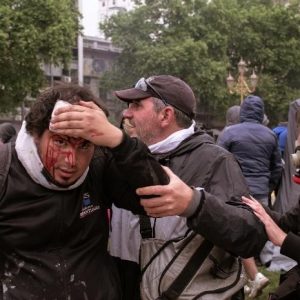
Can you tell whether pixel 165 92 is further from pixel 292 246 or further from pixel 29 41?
pixel 29 41

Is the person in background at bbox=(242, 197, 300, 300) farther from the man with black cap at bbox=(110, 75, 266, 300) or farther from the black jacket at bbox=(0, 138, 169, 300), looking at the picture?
the black jacket at bbox=(0, 138, 169, 300)

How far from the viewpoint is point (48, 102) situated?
1.63 metres

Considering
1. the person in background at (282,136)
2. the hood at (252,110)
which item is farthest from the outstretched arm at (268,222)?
the person in background at (282,136)

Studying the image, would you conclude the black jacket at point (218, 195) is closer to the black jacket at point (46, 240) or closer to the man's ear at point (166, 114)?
the man's ear at point (166, 114)

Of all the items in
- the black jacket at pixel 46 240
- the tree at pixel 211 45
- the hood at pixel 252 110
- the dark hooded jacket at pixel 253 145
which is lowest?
the tree at pixel 211 45

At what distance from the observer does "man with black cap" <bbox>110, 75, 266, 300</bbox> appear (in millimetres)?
1668

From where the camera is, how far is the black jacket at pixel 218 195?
5.61 feet

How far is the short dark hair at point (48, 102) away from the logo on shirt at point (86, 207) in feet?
0.83

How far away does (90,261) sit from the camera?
1.73 metres

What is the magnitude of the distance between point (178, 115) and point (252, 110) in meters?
3.55

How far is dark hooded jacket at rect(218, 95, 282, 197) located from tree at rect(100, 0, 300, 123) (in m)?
24.7

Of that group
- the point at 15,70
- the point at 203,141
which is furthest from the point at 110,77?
the point at 203,141

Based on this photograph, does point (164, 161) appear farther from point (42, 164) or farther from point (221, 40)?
point (221, 40)

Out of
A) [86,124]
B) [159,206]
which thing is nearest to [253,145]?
[159,206]
